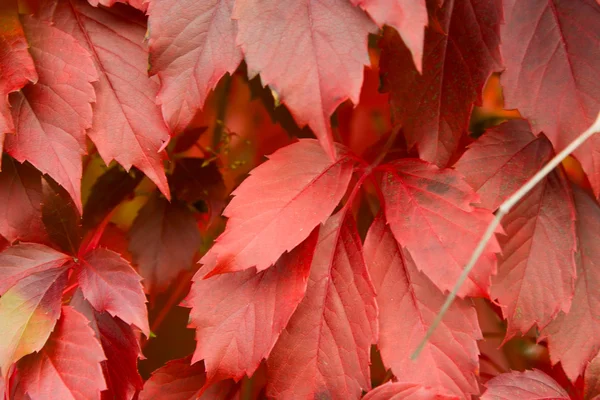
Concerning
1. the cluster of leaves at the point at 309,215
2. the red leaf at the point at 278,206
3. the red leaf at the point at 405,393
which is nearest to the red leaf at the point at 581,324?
the cluster of leaves at the point at 309,215

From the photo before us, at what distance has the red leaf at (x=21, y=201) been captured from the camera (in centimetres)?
51

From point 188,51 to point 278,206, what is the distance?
0.15 metres

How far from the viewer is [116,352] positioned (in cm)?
50

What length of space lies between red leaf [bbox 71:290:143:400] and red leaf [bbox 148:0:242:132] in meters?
0.19

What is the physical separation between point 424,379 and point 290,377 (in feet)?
0.37

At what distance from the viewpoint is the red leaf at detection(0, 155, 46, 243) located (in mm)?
512

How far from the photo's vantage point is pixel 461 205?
43 centimetres

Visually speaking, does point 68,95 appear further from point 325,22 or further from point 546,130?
point 546,130

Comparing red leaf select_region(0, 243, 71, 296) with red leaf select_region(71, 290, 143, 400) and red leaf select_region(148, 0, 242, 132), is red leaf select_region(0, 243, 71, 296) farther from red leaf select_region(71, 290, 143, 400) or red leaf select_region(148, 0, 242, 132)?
red leaf select_region(148, 0, 242, 132)

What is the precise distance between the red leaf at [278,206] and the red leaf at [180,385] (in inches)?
5.1

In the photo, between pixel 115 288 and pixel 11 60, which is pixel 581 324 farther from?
pixel 11 60

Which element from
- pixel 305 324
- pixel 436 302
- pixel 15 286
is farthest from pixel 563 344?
pixel 15 286

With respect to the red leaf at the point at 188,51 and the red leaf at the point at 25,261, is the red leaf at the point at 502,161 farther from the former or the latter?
the red leaf at the point at 25,261

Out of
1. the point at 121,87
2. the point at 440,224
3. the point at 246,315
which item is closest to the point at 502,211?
the point at 440,224
